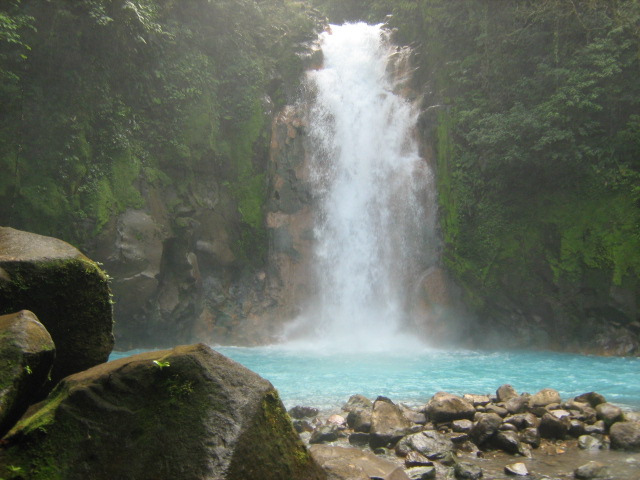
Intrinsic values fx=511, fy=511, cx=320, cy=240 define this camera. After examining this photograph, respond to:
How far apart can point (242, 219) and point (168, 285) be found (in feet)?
10.4

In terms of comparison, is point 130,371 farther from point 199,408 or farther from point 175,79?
point 175,79

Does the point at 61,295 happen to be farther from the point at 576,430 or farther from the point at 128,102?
the point at 128,102

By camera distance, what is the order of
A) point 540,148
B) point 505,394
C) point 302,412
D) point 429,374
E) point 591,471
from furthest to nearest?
point 540,148 → point 429,374 → point 505,394 → point 302,412 → point 591,471

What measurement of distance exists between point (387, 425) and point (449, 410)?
935mm

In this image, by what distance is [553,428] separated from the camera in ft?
20.0

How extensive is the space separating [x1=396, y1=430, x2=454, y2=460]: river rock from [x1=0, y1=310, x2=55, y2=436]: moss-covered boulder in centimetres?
386

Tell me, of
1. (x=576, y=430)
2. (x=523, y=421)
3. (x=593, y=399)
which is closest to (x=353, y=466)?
(x=523, y=421)


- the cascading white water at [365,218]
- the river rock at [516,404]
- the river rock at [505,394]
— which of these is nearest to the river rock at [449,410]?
the river rock at [516,404]

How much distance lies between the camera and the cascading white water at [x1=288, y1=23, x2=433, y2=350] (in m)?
15.7

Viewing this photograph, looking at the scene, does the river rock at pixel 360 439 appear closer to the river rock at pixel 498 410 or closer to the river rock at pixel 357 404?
the river rock at pixel 357 404

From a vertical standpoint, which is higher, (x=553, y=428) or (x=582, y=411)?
(x=582, y=411)

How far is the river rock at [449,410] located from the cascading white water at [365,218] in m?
7.98

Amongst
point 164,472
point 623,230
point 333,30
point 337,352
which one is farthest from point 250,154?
point 164,472

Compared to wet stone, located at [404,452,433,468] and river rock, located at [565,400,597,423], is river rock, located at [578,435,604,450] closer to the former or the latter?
river rock, located at [565,400,597,423]
